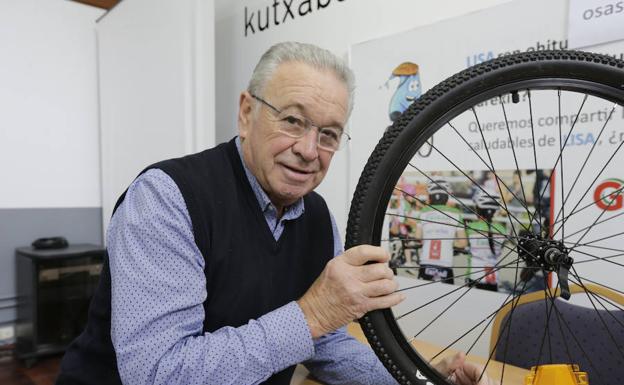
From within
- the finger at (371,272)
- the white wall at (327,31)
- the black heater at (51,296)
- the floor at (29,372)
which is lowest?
the floor at (29,372)

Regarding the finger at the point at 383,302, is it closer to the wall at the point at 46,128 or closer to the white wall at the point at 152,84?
the white wall at the point at 152,84

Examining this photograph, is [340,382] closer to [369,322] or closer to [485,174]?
[369,322]

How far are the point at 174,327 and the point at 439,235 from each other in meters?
1.16

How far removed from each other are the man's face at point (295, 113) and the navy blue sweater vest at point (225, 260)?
58 millimetres

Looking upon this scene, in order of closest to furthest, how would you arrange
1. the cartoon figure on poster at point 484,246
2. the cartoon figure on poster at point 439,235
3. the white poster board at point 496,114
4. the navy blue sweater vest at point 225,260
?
1. the navy blue sweater vest at point 225,260
2. the white poster board at point 496,114
3. the cartoon figure on poster at point 484,246
4. the cartoon figure on poster at point 439,235

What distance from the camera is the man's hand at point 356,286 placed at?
586 millimetres

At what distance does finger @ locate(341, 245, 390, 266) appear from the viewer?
1.92ft

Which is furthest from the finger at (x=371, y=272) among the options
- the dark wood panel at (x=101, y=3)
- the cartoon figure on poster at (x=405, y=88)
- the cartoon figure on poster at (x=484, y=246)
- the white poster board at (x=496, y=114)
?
the dark wood panel at (x=101, y=3)

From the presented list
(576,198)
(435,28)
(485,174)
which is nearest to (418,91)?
(435,28)

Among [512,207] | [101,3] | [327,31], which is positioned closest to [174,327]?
[512,207]

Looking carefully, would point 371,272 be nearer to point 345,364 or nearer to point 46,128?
point 345,364

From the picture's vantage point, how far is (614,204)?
123 cm

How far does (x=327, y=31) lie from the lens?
78.4 inches

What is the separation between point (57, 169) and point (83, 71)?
26.4 inches
